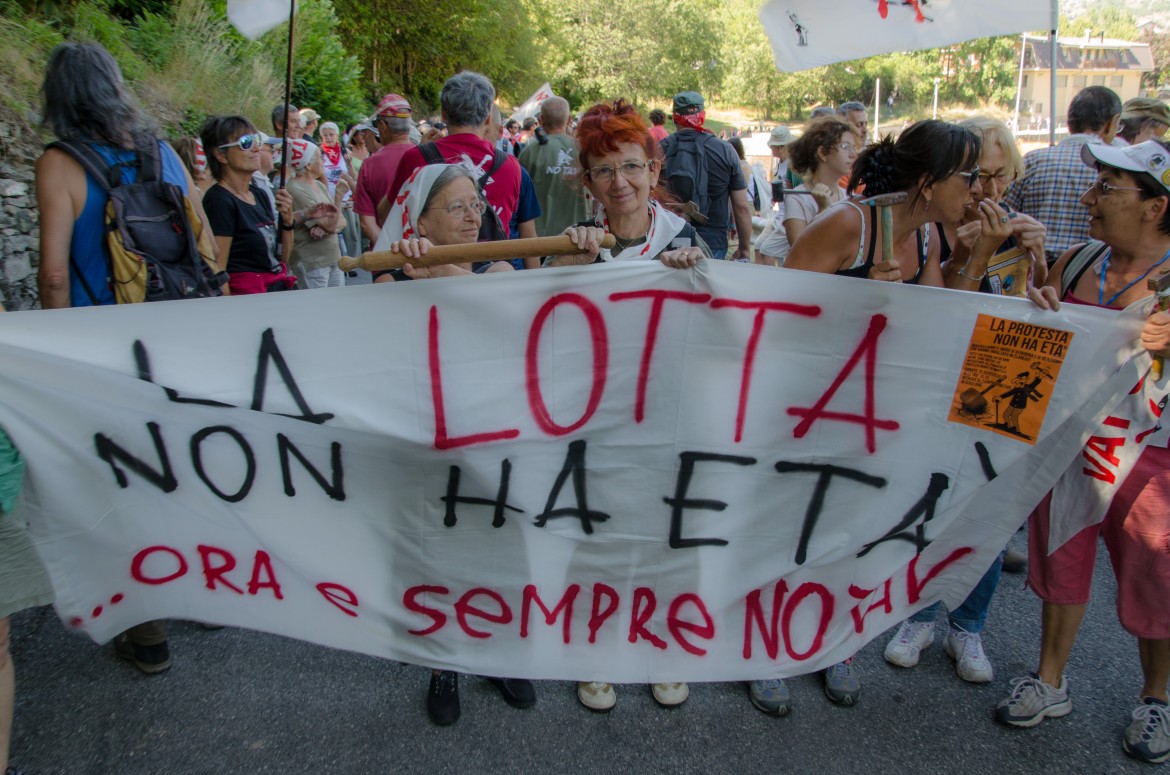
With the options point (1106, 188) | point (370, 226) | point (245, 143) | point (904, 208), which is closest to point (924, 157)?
point (904, 208)

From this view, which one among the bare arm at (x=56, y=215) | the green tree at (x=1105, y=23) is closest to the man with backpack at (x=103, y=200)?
the bare arm at (x=56, y=215)

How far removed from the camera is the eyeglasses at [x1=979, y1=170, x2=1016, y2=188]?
10.2 feet

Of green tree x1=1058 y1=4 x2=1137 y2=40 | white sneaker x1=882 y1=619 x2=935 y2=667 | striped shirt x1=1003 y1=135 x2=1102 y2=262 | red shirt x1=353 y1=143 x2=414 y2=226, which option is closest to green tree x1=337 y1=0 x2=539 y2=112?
red shirt x1=353 y1=143 x2=414 y2=226

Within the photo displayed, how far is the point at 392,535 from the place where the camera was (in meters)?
2.30

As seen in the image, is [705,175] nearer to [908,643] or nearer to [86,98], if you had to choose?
[908,643]

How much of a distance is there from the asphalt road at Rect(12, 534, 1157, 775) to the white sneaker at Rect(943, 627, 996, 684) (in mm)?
36

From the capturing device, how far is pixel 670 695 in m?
2.68

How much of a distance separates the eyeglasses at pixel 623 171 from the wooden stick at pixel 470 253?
21.9 inches

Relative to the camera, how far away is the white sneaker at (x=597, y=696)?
264cm

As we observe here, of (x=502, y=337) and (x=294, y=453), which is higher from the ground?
(x=502, y=337)

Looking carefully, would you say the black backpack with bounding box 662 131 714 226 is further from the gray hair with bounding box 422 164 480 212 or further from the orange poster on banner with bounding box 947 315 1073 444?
the orange poster on banner with bounding box 947 315 1073 444

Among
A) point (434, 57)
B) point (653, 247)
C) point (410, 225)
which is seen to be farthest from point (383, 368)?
point (434, 57)

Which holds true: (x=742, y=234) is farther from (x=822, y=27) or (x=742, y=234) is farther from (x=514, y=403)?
(x=514, y=403)

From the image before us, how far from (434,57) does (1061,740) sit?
27129mm
